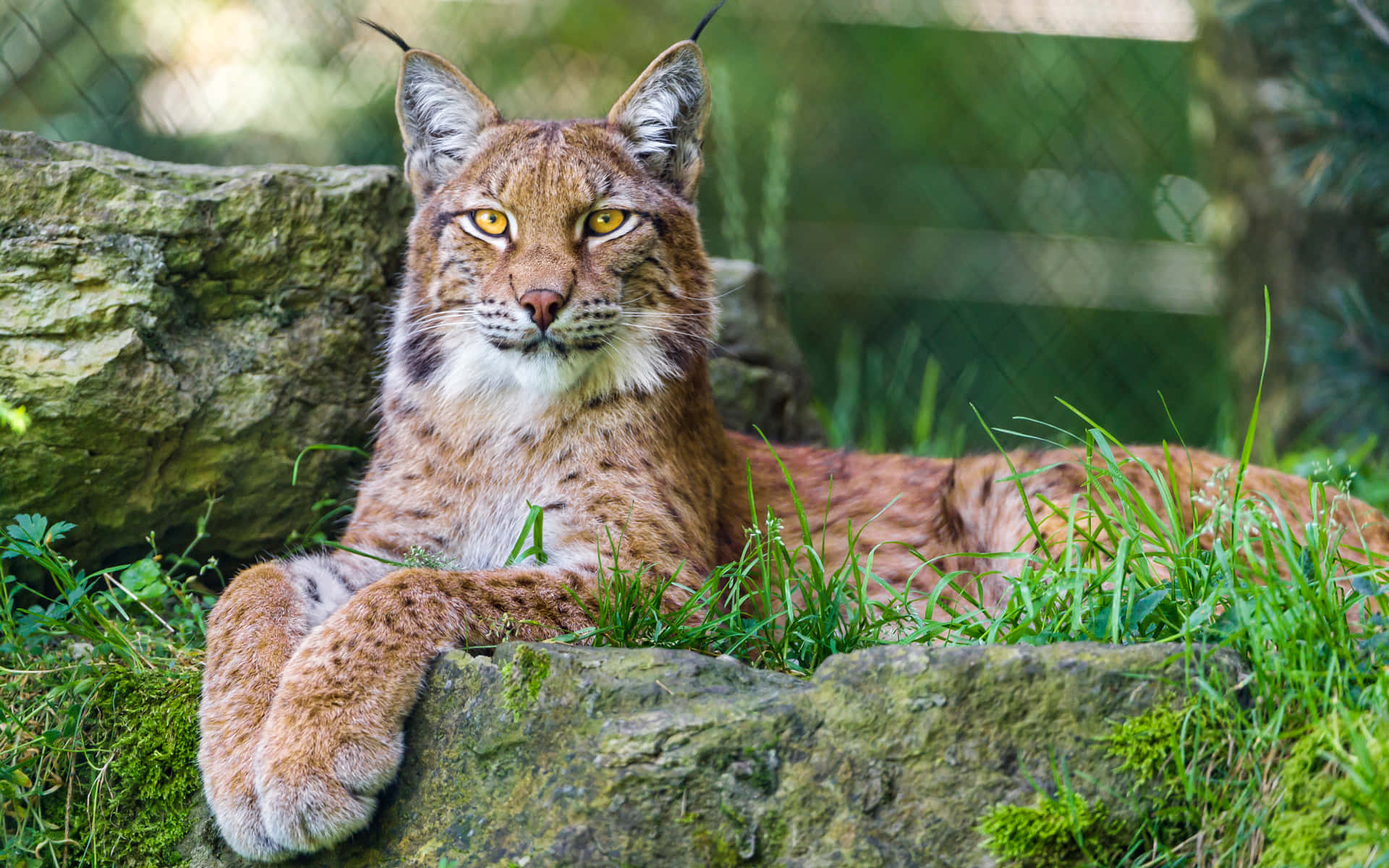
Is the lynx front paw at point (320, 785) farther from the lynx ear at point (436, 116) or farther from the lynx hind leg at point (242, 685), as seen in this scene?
the lynx ear at point (436, 116)

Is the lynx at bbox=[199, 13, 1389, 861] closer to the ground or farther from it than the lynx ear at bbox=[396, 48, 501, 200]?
closer to the ground

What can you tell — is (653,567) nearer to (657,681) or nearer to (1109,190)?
(657,681)

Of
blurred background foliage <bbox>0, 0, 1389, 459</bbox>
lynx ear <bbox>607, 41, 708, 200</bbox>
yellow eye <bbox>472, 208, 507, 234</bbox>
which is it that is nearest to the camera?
yellow eye <bbox>472, 208, 507, 234</bbox>

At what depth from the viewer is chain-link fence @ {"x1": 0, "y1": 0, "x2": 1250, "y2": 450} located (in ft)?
20.0

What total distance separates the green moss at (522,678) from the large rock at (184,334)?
179 cm

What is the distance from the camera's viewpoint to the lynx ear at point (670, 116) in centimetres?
399

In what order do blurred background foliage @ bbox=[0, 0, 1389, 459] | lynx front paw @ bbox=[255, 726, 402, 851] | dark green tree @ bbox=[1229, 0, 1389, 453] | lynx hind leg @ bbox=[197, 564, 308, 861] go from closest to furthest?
lynx front paw @ bbox=[255, 726, 402, 851] → lynx hind leg @ bbox=[197, 564, 308, 861] → dark green tree @ bbox=[1229, 0, 1389, 453] → blurred background foliage @ bbox=[0, 0, 1389, 459]

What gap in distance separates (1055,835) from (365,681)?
4.85ft

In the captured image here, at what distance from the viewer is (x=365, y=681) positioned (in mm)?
2818

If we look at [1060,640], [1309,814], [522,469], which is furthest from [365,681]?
[1309,814]

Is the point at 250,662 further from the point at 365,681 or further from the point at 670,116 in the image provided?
the point at 670,116

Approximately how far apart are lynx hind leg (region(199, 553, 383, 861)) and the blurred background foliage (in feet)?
9.30

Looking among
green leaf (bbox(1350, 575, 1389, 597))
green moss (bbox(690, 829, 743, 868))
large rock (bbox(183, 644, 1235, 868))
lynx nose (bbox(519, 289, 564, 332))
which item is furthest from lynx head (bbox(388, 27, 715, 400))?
green leaf (bbox(1350, 575, 1389, 597))

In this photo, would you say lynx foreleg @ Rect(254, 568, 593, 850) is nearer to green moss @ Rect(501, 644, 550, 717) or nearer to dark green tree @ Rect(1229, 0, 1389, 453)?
green moss @ Rect(501, 644, 550, 717)
